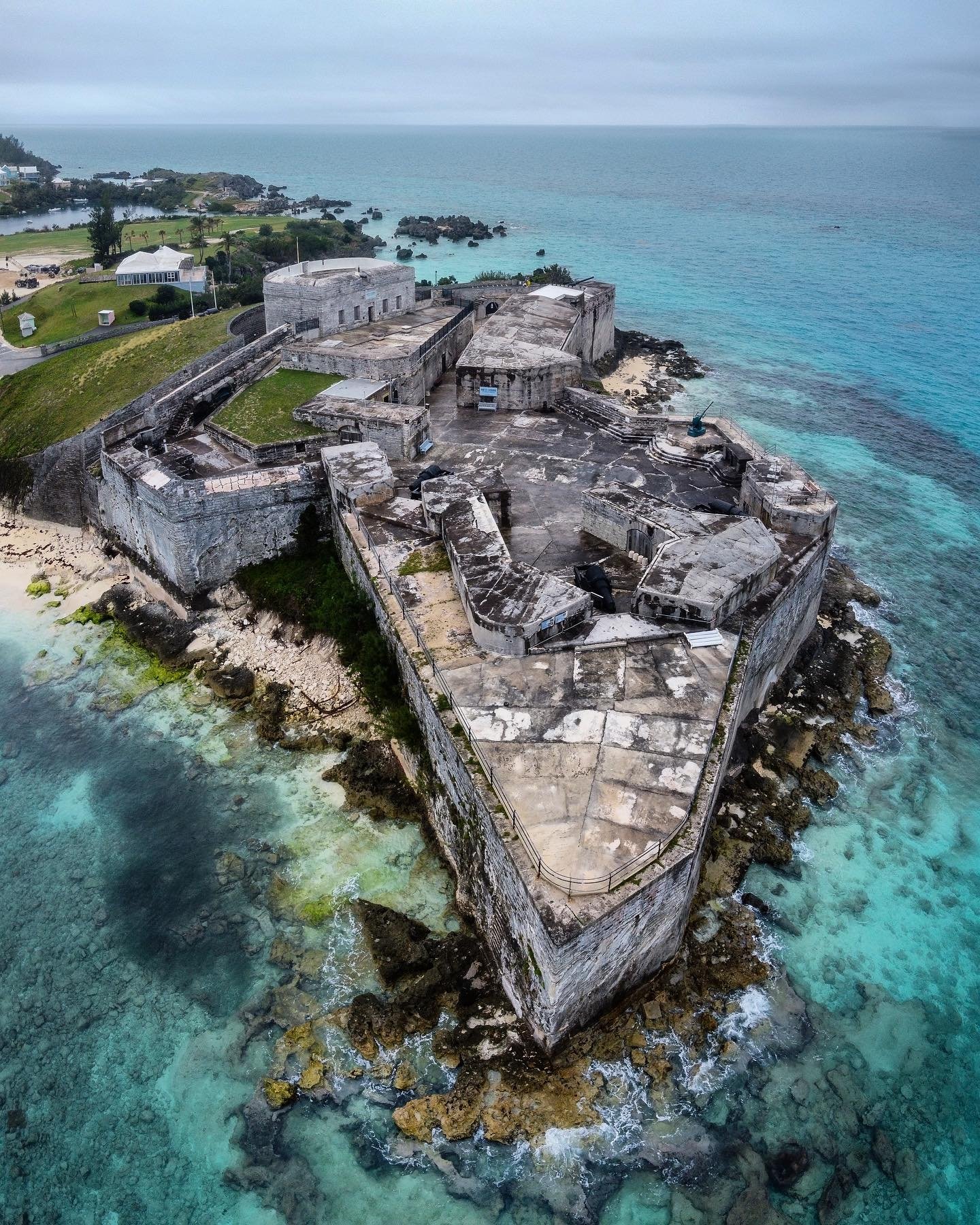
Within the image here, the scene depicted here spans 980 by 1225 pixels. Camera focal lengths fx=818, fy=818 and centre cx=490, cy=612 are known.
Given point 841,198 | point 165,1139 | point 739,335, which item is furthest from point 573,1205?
point 841,198

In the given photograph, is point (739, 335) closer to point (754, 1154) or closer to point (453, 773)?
point (453, 773)

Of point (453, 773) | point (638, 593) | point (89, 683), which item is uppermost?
point (638, 593)

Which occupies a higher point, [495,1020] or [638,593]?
A: [638,593]

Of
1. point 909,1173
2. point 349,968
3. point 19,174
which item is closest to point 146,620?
point 349,968

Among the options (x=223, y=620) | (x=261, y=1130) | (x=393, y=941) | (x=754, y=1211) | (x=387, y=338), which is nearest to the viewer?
(x=754, y=1211)

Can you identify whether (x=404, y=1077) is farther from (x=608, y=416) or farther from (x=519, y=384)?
(x=519, y=384)

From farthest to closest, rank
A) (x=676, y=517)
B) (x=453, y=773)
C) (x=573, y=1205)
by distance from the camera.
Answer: (x=676, y=517)
(x=453, y=773)
(x=573, y=1205)
